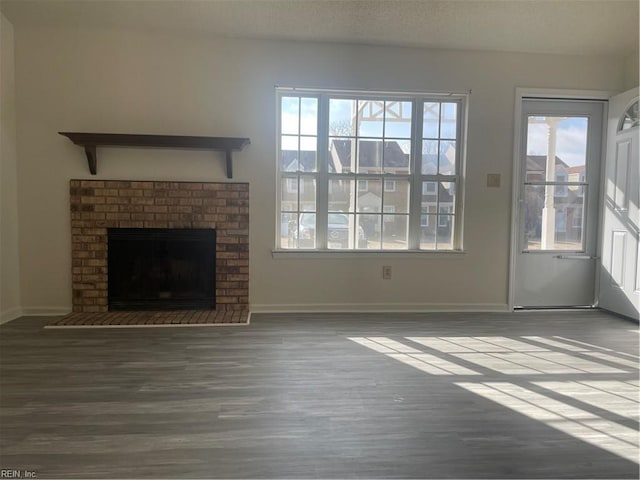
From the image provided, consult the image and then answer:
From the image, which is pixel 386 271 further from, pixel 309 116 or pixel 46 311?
pixel 46 311

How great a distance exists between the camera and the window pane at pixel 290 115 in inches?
152

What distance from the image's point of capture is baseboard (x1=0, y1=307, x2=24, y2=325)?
3447 mm

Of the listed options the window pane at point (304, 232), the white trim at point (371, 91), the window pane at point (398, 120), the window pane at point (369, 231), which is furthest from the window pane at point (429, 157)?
the window pane at point (304, 232)

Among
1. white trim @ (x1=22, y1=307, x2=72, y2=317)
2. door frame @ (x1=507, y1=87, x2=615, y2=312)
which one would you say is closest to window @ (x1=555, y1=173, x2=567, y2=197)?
door frame @ (x1=507, y1=87, x2=615, y2=312)

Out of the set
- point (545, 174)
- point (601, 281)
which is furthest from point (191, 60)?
point (601, 281)

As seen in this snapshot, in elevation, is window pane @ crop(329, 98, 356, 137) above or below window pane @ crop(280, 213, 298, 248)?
above

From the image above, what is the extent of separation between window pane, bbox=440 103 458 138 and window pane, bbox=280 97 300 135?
1.45 metres

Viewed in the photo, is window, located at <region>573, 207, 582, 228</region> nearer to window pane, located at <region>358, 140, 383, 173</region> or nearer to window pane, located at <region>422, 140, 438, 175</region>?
window pane, located at <region>422, 140, 438, 175</region>

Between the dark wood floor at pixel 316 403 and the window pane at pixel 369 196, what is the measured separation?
127cm

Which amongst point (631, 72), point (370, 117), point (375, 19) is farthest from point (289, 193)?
point (631, 72)

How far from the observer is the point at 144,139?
3.47m

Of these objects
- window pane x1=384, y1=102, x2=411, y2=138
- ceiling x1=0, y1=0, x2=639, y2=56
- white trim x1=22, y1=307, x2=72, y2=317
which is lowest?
white trim x1=22, y1=307, x2=72, y2=317

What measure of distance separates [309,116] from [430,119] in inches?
47.9

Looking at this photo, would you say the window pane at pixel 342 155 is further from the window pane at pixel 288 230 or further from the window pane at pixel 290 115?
the window pane at pixel 288 230
